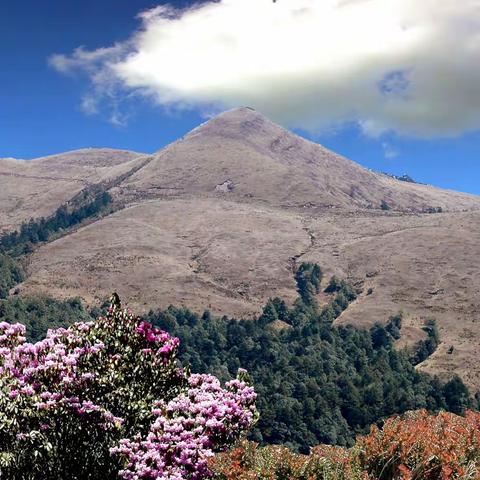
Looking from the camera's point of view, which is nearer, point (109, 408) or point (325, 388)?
point (109, 408)

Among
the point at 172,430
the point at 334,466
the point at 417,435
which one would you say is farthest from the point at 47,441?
the point at 417,435

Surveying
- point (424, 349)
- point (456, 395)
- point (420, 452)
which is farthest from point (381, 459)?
point (424, 349)

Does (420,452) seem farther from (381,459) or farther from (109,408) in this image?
(109,408)

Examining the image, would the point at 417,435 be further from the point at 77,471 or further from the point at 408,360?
the point at 408,360

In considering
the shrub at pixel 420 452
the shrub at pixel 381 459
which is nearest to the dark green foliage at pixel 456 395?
the shrub at pixel 420 452

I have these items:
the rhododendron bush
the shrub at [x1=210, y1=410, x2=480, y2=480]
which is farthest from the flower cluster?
the shrub at [x1=210, y1=410, x2=480, y2=480]

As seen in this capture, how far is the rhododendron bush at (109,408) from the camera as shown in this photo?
12383 mm

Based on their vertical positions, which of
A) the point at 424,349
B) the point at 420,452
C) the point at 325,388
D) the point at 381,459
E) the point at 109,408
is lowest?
the point at 325,388

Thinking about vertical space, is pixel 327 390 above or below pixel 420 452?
below

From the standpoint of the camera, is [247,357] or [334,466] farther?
[247,357]

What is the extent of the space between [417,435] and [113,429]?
650 centimetres

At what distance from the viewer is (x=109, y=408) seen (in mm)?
13898

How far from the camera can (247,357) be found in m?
199

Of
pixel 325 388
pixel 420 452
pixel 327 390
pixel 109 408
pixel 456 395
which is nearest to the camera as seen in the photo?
pixel 420 452
